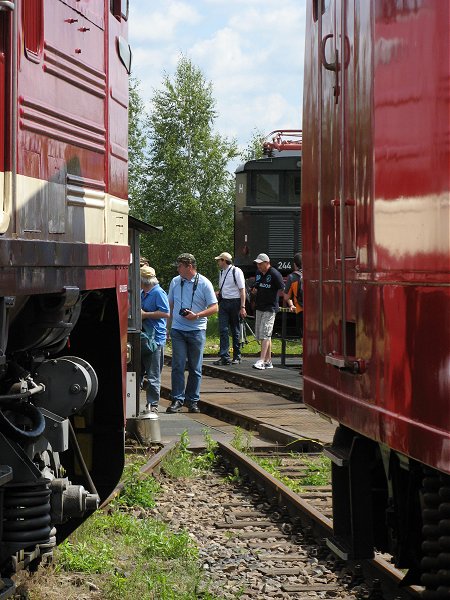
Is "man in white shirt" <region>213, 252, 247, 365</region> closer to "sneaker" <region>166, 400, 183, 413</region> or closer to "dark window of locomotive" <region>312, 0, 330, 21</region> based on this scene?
"sneaker" <region>166, 400, 183, 413</region>

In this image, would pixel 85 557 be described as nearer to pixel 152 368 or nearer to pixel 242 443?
pixel 242 443

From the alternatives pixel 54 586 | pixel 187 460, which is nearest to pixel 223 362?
pixel 187 460

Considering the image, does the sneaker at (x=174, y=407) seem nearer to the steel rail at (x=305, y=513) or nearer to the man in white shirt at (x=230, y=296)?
the steel rail at (x=305, y=513)

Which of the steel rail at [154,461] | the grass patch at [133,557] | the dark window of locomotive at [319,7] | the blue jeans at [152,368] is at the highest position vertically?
the dark window of locomotive at [319,7]

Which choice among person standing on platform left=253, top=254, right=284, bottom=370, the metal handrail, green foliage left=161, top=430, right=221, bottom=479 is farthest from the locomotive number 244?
the metal handrail

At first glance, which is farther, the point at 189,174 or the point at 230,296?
the point at 189,174

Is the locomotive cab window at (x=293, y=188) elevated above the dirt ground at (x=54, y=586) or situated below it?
above

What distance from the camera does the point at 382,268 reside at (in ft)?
14.5

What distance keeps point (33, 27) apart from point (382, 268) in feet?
5.87

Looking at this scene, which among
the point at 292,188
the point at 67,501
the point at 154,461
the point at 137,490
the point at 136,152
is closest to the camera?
the point at 67,501

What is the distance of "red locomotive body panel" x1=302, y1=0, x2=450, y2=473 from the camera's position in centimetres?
388

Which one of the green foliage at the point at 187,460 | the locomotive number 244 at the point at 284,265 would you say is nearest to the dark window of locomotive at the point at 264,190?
the locomotive number 244 at the point at 284,265

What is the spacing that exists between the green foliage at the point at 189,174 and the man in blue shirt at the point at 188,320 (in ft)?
117

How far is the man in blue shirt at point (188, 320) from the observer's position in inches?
566
